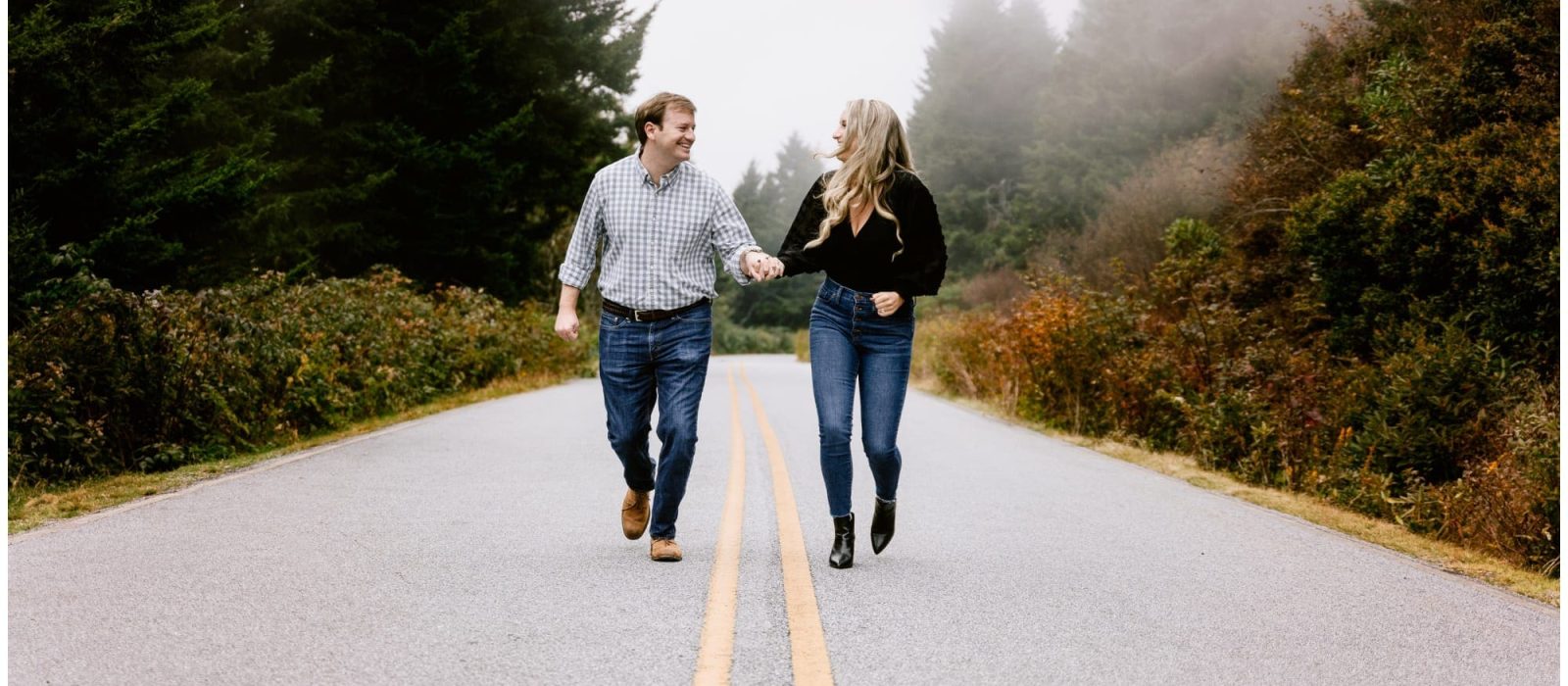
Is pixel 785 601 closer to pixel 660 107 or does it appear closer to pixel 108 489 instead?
pixel 660 107

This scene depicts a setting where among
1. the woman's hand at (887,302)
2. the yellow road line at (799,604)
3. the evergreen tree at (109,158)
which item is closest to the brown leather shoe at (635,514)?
the yellow road line at (799,604)

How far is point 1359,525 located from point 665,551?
4.48m

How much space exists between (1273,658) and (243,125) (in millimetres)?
16613

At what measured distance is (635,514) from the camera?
5430mm

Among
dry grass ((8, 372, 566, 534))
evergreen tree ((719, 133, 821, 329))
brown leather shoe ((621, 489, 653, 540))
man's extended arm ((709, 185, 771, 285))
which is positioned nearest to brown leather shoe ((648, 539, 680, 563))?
brown leather shoe ((621, 489, 653, 540))

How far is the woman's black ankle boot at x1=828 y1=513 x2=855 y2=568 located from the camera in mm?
5031

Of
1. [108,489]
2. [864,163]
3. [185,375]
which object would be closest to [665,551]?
[864,163]

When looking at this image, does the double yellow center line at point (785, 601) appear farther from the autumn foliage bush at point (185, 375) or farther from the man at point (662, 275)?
the autumn foliage bush at point (185, 375)

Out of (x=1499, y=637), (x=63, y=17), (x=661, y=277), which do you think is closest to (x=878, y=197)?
(x=661, y=277)

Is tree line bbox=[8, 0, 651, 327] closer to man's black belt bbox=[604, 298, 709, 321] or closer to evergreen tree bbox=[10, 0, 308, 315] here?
evergreen tree bbox=[10, 0, 308, 315]

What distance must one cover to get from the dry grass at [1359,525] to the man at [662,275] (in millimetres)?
3780

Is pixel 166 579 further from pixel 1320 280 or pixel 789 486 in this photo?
pixel 1320 280

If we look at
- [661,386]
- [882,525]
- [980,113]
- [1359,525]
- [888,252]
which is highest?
[980,113]

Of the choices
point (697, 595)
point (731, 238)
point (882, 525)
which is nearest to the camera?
point (697, 595)
